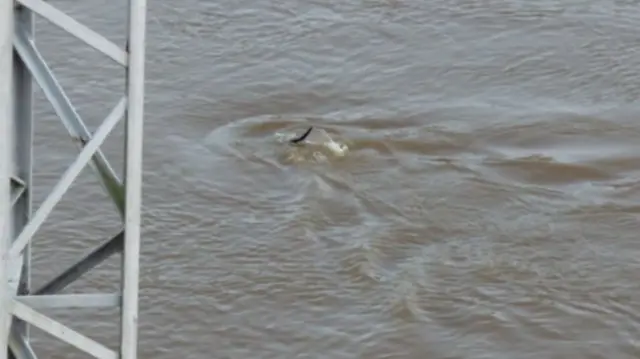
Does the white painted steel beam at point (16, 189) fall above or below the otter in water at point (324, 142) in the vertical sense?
below

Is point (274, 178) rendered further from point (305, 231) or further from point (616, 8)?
point (616, 8)

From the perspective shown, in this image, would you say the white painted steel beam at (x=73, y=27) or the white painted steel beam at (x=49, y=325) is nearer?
the white painted steel beam at (x=73, y=27)

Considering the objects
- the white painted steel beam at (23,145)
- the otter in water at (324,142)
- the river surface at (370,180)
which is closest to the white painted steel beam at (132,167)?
the white painted steel beam at (23,145)

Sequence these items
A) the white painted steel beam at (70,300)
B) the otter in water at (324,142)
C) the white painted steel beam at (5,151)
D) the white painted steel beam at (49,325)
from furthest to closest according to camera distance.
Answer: the otter in water at (324,142), the white painted steel beam at (70,300), the white painted steel beam at (49,325), the white painted steel beam at (5,151)

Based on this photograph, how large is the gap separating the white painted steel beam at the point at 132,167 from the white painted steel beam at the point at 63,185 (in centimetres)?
7

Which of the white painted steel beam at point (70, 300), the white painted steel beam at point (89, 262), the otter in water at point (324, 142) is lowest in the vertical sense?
the white painted steel beam at point (70, 300)

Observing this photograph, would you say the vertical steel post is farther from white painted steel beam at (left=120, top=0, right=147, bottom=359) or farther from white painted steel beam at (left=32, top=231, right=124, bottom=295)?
white painted steel beam at (left=120, top=0, right=147, bottom=359)

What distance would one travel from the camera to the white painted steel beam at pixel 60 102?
460 centimetres

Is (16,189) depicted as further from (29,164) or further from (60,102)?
(60,102)

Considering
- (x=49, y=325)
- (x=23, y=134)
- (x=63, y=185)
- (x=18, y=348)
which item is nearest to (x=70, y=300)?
(x=49, y=325)

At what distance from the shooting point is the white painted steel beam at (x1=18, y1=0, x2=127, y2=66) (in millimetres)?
4414

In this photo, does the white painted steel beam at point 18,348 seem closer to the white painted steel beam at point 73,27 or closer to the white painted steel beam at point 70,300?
the white painted steel beam at point 70,300

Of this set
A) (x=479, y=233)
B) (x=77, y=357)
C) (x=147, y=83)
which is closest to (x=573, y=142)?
(x=479, y=233)

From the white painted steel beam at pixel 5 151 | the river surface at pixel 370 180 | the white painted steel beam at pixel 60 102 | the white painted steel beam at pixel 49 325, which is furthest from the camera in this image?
the river surface at pixel 370 180
